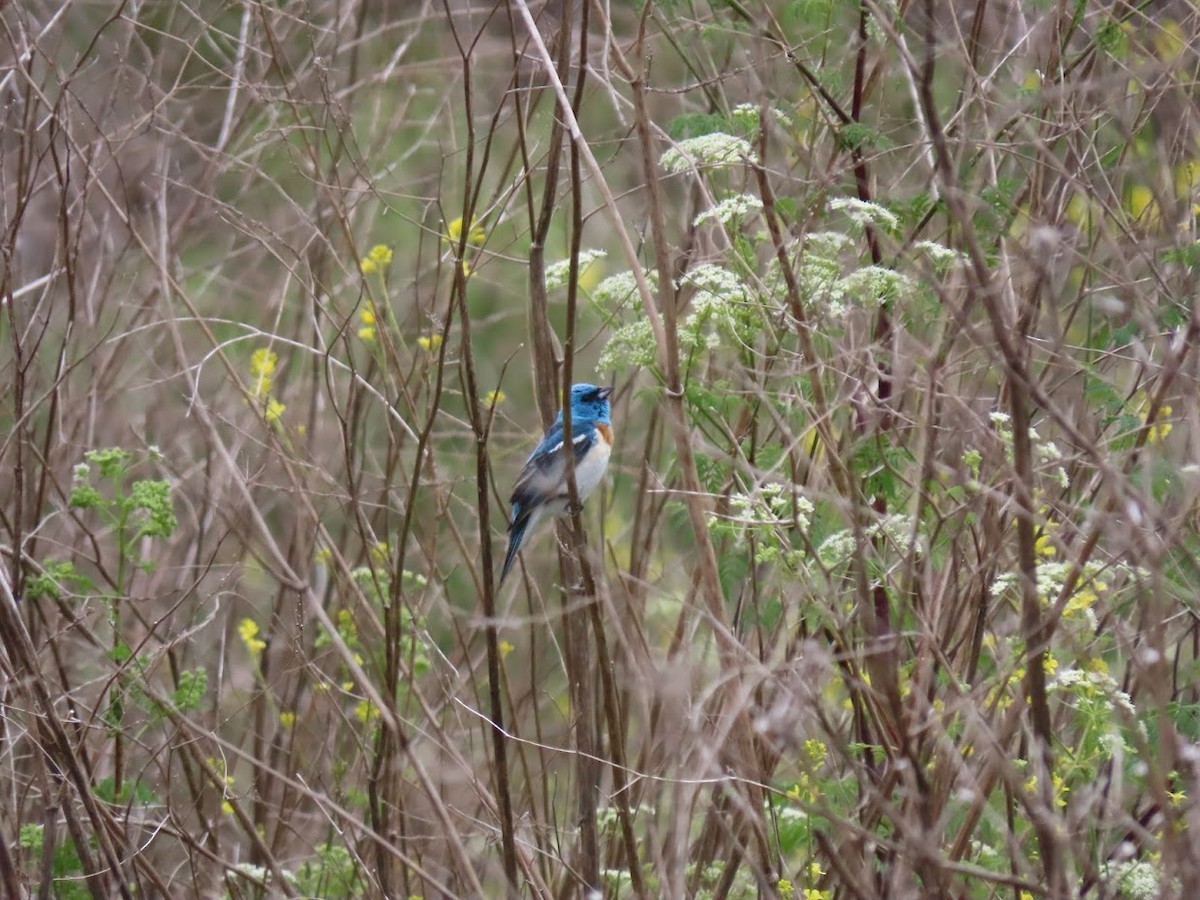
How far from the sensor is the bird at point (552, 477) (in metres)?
5.12

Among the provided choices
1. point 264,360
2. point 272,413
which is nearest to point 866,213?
point 272,413

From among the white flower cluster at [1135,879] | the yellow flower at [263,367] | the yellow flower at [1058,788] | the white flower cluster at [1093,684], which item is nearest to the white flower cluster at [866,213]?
the white flower cluster at [1093,684]

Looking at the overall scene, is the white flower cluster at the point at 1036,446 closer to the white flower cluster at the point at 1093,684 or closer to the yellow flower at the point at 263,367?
the white flower cluster at the point at 1093,684

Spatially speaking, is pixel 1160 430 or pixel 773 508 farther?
pixel 1160 430

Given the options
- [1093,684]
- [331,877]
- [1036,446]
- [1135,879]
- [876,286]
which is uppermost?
[876,286]

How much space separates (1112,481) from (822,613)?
0.92 metres

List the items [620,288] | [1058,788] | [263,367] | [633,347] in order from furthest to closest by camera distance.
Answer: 1. [263,367]
2. [620,288]
3. [633,347]
4. [1058,788]

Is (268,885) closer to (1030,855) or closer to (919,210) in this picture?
(1030,855)

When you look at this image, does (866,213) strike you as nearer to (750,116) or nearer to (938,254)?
(938,254)

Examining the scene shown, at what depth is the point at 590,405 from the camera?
5812mm

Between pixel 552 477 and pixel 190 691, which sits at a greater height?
pixel 552 477

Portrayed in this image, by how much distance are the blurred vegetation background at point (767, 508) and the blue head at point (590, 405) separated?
547 mm

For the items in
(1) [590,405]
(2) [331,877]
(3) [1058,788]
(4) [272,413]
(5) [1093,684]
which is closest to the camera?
(5) [1093,684]

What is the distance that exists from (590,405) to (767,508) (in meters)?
2.79
